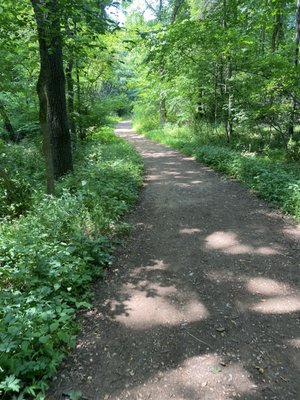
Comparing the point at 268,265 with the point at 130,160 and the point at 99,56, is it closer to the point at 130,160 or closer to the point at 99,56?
the point at 130,160

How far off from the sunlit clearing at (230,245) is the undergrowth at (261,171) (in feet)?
4.91

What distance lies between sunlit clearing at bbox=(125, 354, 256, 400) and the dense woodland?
91 centimetres

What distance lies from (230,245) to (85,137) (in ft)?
34.0

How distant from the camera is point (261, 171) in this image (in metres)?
7.41

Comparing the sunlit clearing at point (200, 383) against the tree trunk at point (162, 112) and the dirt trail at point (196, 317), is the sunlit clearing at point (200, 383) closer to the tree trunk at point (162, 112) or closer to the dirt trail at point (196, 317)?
the dirt trail at point (196, 317)

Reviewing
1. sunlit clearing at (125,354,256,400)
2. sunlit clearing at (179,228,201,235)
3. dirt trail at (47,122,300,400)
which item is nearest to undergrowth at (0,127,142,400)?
dirt trail at (47,122,300,400)

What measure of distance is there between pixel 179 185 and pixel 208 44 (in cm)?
575

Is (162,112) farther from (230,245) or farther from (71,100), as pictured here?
(230,245)

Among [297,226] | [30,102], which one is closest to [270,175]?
[297,226]

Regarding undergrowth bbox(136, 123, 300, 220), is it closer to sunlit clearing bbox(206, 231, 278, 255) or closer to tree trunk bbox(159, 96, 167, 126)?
sunlit clearing bbox(206, 231, 278, 255)

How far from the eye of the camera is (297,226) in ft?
16.7

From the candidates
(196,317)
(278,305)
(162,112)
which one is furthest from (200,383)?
(162,112)

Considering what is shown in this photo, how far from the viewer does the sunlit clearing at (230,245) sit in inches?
170

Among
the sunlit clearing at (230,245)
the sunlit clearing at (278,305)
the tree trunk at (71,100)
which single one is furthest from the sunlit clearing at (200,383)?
the tree trunk at (71,100)
